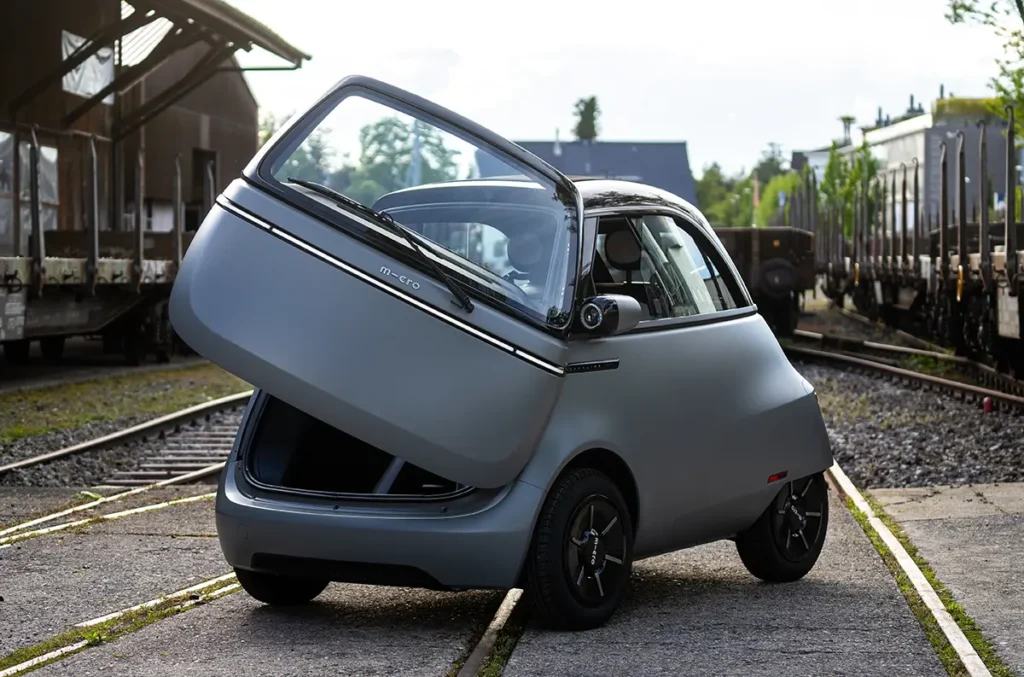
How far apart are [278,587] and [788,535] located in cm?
214

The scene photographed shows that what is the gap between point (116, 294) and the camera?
→ 2184cm

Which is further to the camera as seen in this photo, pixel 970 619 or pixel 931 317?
pixel 931 317

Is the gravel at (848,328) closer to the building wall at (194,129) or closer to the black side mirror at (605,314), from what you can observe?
the building wall at (194,129)

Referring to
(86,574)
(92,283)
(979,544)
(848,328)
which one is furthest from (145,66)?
(979,544)

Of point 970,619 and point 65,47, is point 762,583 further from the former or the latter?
point 65,47

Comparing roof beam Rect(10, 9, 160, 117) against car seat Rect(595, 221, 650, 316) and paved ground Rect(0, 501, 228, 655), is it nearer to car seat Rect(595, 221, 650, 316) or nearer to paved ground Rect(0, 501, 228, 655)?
paved ground Rect(0, 501, 228, 655)

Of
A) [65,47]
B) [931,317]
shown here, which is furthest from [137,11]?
[931,317]

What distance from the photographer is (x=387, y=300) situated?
5340mm

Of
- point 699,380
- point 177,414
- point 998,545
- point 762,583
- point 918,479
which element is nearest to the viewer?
point 699,380

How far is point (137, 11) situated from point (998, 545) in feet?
60.9

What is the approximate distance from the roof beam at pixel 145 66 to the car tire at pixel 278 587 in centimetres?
2021

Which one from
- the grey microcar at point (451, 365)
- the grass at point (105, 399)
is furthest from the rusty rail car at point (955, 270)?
the grey microcar at point (451, 365)

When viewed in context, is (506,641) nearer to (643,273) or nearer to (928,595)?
(643,273)

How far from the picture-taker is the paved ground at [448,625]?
5.16m
